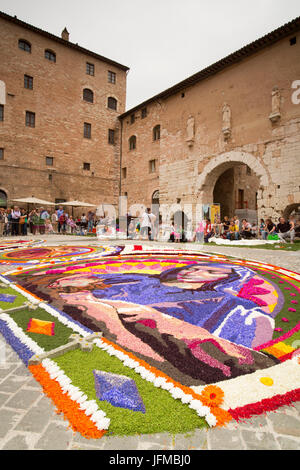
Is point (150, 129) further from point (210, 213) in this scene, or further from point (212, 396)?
point (212, 396)

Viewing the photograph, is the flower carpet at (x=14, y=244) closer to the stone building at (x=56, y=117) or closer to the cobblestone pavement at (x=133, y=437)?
the cobblestone pavement at (x=133, y=437)

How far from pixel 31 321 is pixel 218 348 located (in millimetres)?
1746

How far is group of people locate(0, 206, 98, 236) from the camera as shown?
15055mm

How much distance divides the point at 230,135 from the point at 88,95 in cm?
1562

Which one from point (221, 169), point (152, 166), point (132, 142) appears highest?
point (132, 142)

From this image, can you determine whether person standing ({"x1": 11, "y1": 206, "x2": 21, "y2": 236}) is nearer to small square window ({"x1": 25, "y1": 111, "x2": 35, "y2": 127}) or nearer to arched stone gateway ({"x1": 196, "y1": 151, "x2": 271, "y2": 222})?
small square window ({"x1": 25, "y1": 111, "x2": 35, "y2": 127})

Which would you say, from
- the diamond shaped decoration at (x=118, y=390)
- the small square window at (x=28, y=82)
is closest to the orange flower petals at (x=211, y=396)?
the diamond shaped decoration at (x=118, y=390)

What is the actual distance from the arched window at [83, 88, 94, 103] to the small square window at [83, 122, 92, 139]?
234cm

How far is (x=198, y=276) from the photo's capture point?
441cm

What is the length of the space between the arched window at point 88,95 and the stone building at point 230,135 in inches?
169

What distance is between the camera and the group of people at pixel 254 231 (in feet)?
37.3

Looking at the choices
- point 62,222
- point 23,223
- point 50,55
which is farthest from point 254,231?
point 50,55

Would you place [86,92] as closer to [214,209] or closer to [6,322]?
[214,209]

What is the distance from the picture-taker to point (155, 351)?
6.35 feet
